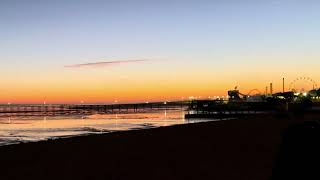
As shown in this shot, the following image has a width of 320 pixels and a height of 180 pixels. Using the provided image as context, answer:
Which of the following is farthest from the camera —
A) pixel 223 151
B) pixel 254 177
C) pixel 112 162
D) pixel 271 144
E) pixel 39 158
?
pixel 271 144

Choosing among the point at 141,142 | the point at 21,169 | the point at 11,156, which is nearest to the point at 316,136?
the point at 21,169

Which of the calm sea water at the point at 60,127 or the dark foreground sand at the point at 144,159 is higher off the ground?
the dark foreground sand at the point at 144,159

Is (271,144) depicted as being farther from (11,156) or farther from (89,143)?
(11,156)

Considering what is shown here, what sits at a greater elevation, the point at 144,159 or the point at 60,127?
the point at 144,159

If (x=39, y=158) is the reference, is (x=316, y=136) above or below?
above

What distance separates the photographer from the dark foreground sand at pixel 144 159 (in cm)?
1190

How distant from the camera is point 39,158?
15.1 metres

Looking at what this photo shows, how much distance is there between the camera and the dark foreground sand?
11.9 metres

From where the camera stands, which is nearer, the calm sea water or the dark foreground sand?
the dark foreground sand

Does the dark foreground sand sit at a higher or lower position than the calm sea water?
higher

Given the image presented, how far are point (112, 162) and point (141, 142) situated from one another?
220 inches

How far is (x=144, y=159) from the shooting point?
47.6 feet

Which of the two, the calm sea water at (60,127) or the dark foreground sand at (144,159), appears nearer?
the dark foreground sand at (144,159)

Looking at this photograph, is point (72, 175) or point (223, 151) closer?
point (72, 175)
